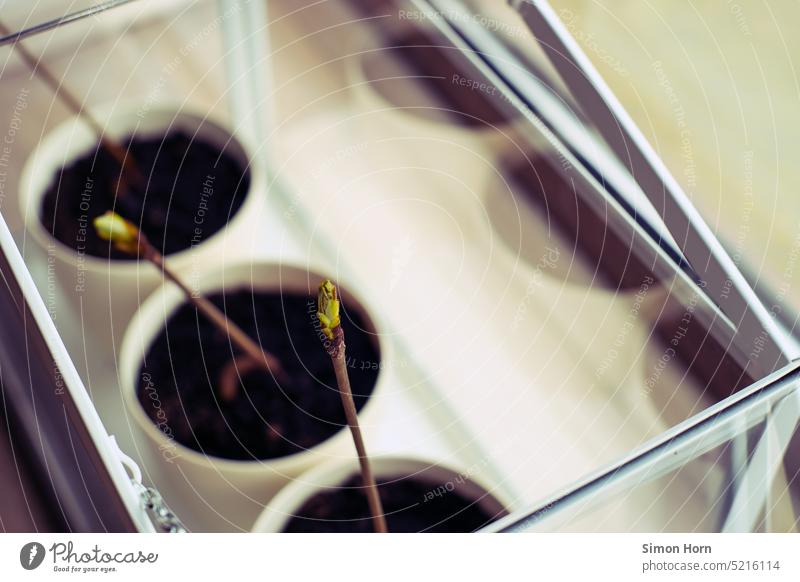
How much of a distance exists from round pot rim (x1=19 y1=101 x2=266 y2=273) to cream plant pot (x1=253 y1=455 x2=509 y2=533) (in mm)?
141

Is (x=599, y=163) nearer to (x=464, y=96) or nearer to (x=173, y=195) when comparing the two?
(x=464, y=96)

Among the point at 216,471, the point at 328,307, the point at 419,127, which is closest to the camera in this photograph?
the point at 328,307

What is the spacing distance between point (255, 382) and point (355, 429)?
0.10m

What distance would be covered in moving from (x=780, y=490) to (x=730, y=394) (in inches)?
1.8

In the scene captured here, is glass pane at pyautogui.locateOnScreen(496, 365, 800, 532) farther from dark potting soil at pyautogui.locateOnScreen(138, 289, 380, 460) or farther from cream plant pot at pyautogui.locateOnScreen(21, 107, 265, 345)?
cream plant pot at pyautogui.locateOnScreen(21, 107, 265, 345)

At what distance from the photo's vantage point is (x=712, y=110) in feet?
1.45

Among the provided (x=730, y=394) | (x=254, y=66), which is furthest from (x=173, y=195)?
(x=730, y=394)

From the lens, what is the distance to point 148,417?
13.9 inches

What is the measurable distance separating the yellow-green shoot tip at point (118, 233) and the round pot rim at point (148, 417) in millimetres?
32

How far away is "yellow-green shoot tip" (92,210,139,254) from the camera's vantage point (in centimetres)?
33

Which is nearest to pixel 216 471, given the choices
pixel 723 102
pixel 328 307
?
pixel 328 307

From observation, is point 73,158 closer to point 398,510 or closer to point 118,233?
point 118,233

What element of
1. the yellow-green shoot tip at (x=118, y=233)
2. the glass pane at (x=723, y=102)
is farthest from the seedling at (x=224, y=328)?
the glass pane at (x=723, y=102)

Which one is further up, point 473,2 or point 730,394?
point 473,2
